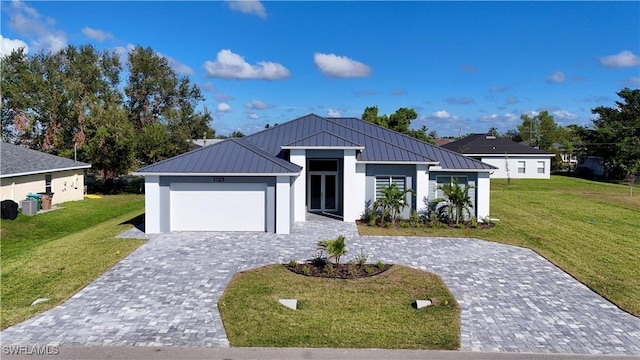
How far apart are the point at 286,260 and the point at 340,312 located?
4.08 m

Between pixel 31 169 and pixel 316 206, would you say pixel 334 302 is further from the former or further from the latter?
pixel 31 169

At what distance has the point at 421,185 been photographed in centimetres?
1980

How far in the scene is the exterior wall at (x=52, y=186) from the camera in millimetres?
22406

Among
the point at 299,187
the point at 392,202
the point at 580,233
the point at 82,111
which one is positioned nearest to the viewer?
the point at 580,233

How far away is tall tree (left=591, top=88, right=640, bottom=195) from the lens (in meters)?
43.9

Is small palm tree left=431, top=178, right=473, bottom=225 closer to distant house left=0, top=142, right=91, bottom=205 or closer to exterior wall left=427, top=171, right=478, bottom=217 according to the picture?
exterior wall left=427, top=171, right=478, bottom=217

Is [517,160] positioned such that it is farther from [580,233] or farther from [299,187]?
[299,187]

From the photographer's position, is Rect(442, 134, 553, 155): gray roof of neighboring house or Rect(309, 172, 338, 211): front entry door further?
Rect(442, 134, 553, 155): gray roof of neighboring house

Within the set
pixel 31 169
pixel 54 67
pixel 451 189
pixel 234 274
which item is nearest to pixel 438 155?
pixel 451 189

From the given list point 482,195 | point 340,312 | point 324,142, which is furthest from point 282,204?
point 482,195

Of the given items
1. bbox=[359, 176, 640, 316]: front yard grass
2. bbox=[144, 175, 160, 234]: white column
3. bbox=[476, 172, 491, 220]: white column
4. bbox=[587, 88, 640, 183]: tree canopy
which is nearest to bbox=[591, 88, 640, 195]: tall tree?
bbox=[587, 88, 640, 183]: tree canopy

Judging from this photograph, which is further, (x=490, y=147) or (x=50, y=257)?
(x=490, y=147)

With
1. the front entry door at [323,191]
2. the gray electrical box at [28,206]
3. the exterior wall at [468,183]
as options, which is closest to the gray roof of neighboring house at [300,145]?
the exterior wall at [468,183]

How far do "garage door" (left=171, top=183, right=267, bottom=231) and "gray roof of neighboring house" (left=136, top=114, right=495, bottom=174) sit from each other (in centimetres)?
79
